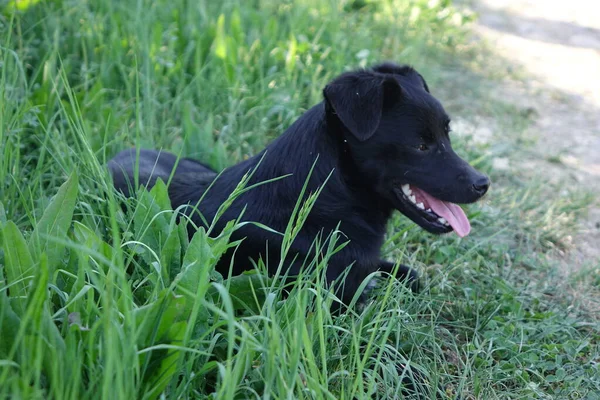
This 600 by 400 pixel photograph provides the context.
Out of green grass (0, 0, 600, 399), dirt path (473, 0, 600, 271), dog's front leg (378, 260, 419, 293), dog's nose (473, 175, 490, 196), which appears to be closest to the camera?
green grass (0, 0, 600, 399)

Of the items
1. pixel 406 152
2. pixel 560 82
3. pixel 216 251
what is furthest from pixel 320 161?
pixel 560 82

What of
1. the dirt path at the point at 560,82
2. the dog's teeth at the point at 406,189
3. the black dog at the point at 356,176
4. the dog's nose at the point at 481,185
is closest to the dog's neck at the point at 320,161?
the black dog at the point at 356,176

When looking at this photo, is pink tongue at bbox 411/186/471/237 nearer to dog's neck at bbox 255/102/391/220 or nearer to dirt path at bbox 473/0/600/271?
dog's neck at bbox 255/102/391/220

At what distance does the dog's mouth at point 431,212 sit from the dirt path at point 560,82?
887mm

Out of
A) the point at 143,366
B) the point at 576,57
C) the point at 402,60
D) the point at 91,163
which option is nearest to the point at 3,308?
the point at 143,366

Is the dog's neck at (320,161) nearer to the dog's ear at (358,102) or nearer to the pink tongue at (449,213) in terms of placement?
the dog's ear at (358,102)

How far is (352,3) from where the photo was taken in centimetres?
602

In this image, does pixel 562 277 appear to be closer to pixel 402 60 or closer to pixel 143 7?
pixel 402 60

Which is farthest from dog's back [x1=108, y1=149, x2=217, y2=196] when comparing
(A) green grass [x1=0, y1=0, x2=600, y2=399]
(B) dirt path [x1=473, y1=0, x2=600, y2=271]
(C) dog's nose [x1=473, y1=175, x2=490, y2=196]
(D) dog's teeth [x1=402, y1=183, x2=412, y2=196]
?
(B) dirt path [x1=473, y1=0, x2=600, y2=271]

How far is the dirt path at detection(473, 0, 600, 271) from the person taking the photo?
13.9 feet

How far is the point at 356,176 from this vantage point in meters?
2.60

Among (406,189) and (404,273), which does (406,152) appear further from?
(404,273)

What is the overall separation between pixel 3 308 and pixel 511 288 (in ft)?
6.83

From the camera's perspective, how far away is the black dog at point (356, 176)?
2.49 metres
